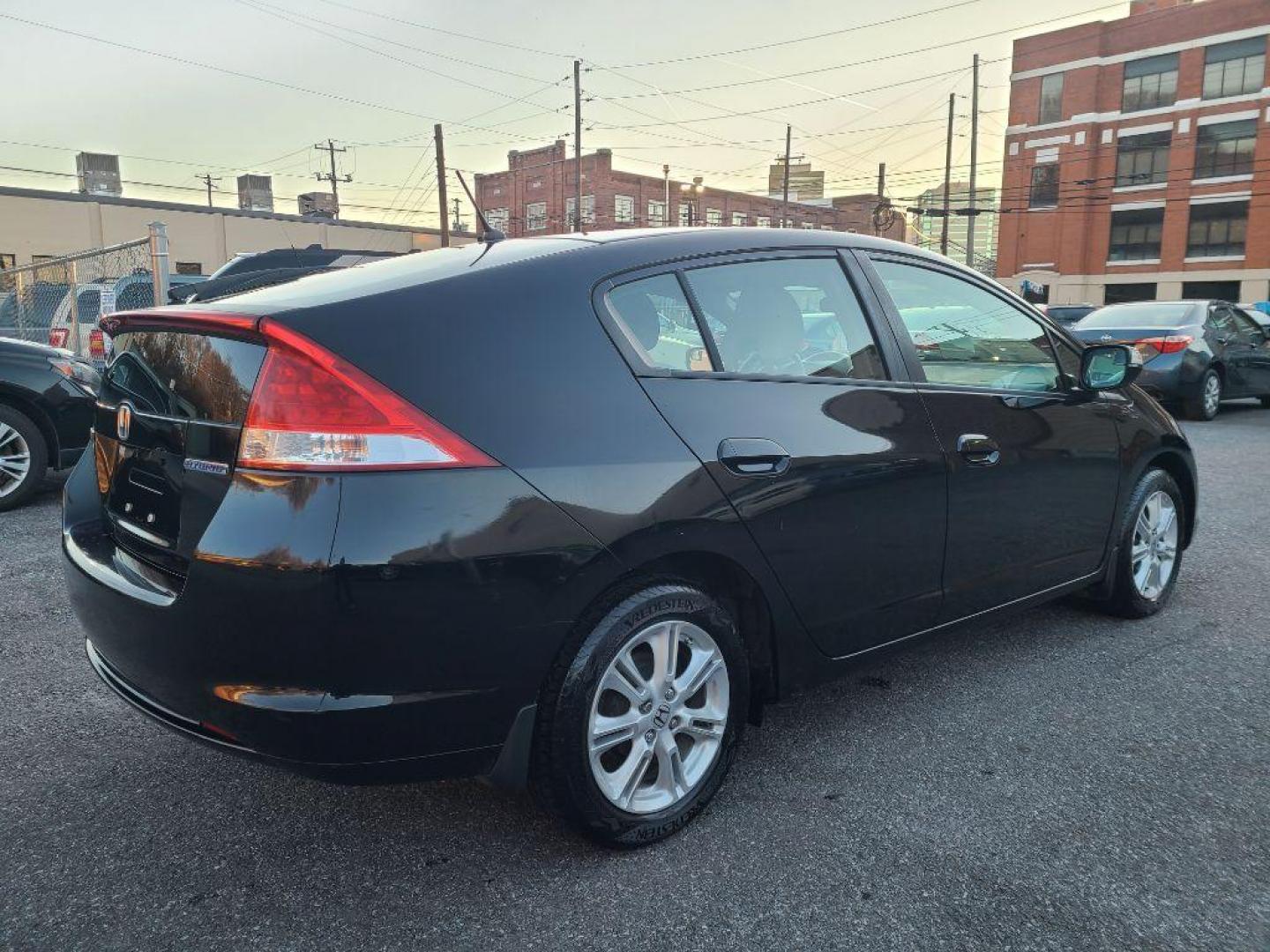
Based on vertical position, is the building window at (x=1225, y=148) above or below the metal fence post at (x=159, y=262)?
above

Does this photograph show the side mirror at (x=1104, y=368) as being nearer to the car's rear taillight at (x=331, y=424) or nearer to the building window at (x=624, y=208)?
the car's rear taillight at (x=331, y=424)

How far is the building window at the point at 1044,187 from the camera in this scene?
162 ft

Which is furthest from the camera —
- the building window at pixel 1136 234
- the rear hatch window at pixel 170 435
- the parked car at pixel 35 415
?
the building window at pixel 1136 234

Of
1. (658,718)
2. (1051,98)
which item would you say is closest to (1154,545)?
(658,718)

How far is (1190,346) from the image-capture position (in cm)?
1117

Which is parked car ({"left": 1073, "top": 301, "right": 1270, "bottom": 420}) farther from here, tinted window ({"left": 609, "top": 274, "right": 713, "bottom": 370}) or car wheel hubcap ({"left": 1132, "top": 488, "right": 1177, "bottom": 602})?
tinted window ({"left": 609, "top": 274, "right": 713, "bottom": 370})

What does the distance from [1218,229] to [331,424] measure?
174ft

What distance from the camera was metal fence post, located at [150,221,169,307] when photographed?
8781 mm

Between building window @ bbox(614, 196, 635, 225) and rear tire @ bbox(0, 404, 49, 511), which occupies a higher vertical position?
building window @ bbox(614, 196, 635, 225)

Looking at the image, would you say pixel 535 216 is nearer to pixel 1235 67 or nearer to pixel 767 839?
pixel 1235 67

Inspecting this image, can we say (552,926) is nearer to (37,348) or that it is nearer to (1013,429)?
(1013,429)

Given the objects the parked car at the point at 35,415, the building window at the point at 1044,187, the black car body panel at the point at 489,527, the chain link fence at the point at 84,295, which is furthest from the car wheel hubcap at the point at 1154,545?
the building window at the point at 1044,187

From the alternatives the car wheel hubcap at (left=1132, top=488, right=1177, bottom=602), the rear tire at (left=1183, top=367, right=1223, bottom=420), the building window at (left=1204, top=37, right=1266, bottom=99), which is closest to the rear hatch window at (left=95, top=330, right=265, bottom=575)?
the car wheel hubcap at (left=1132, top=488, right=1177, bottom=602)

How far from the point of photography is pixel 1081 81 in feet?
158
